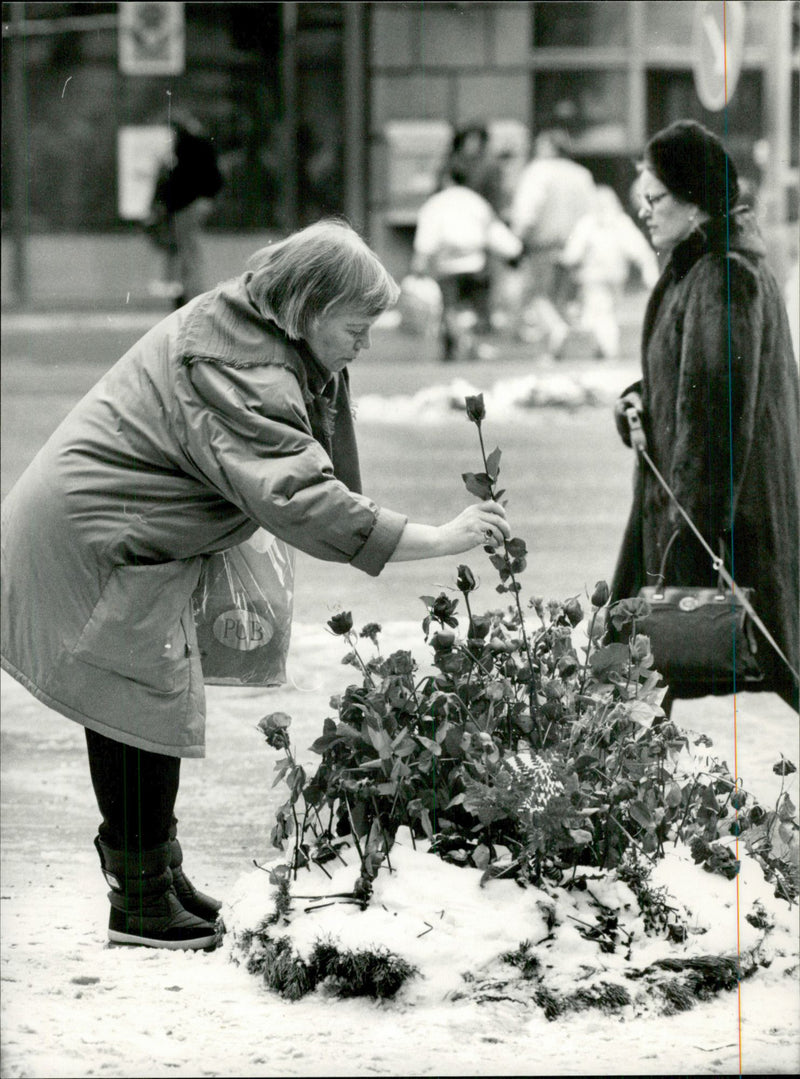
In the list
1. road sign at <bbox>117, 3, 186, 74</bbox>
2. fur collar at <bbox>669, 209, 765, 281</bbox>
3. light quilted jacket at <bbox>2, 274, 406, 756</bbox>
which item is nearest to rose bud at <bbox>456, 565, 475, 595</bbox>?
light quilted jacket at <bbox>2, 274, 406, 756</bbox>

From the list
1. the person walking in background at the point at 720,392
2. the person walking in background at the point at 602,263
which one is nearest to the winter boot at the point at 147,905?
the person walking in background at the point at 720,392

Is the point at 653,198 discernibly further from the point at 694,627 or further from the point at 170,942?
the point at 170,942

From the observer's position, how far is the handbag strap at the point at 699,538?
390cm

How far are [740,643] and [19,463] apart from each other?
1868 mm

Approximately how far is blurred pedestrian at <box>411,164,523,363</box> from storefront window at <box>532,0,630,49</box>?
3.56 feet

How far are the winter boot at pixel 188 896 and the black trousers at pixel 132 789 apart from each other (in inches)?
3.6

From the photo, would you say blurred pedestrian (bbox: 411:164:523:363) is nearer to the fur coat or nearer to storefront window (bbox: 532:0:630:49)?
storefront window (bbox: 532:0:630:49)

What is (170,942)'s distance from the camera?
3551 mm

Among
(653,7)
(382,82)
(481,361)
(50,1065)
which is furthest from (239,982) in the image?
(481,361)

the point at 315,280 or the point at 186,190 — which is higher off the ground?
the point at 186,190

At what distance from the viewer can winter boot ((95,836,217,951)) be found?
11.6 ft

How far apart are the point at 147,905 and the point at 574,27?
501 centimetres

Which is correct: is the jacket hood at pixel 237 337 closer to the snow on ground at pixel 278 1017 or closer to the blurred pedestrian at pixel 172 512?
the blurred pedestrian at pixel 172 512

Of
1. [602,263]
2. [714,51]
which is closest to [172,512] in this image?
[714,51]
